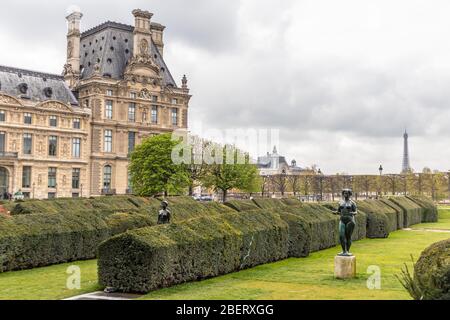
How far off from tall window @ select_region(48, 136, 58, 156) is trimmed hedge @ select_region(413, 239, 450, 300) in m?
72.1

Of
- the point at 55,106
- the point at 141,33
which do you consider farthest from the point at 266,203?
the point at 141,33

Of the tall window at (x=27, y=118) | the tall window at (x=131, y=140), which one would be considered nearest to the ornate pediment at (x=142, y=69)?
the tall window at (x=131, y=140)

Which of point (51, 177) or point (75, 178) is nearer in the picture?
point (51, 177)

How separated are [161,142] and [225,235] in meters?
54.6

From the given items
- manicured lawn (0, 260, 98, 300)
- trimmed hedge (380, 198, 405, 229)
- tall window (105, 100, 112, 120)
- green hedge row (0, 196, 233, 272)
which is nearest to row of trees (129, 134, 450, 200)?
tall window (105, 100, 112, 120)

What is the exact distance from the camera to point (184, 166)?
7444 cm

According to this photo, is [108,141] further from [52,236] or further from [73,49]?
[52,236]

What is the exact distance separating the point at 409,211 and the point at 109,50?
56097 mm

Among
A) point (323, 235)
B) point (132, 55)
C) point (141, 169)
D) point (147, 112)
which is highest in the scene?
A: point (132, 55)

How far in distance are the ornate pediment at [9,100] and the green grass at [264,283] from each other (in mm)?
54041
